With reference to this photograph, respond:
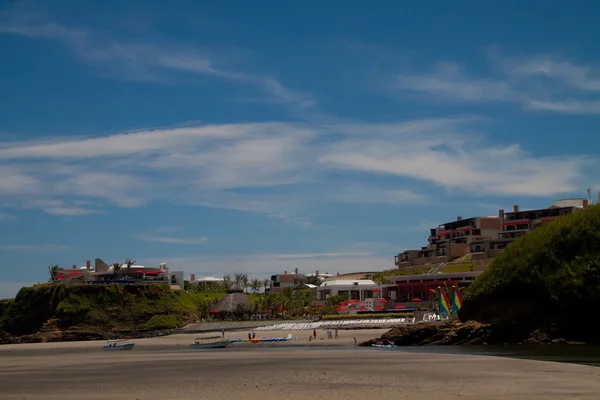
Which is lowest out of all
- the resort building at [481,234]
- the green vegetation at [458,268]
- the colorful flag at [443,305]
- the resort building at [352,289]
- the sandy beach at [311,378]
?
the sandy beach at [311,378]

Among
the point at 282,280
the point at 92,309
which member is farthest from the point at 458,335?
the point at 282,280

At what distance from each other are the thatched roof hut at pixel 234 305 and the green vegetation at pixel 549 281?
52748 mm

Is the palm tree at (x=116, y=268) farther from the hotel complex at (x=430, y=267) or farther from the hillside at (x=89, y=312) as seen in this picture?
the hillside at (x=89, y=312)

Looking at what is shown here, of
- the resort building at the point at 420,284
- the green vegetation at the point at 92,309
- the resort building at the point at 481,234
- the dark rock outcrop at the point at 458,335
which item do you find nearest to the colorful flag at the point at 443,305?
the dark rock outcrop at the point at 458,335

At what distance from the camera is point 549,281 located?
5597 centimetres

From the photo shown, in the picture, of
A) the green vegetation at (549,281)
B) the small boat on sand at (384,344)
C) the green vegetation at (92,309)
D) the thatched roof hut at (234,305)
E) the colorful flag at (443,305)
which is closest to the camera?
the green vegetation at (549,281)

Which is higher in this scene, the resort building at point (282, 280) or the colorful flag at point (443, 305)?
the resort building at point (282, 280)

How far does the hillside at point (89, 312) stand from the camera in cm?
10075

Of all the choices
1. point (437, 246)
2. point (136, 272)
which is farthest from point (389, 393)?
point (437, 246)

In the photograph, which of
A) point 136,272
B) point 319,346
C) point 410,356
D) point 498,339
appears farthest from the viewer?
point 136,272

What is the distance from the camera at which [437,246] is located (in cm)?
14938

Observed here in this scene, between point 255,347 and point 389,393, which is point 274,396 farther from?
point 255,347

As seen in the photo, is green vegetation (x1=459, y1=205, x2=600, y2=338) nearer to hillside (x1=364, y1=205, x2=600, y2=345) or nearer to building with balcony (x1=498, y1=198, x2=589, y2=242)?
hillside (x1=364, y1=205, x2=600, y2=345)

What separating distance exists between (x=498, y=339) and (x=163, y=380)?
3418 cm
